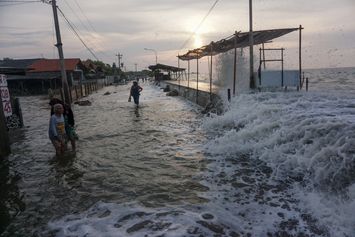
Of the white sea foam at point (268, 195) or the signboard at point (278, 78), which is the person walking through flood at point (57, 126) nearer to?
the white sea foam at point (268, 195)

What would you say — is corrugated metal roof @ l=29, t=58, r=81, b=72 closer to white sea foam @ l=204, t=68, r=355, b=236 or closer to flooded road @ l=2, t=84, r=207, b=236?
flooded road @ l=2, t=84, r=207, b=236

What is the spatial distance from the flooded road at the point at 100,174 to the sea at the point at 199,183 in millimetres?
24

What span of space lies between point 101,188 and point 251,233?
127 inches

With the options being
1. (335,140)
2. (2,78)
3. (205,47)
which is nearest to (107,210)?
(335,140)

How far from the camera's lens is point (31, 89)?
39188 millimetres

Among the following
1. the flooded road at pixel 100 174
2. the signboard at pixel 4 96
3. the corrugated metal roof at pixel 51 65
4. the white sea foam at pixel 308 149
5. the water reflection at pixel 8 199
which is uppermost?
the corrugated metal roof at pixel 51 65

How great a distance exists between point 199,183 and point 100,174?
2.32m

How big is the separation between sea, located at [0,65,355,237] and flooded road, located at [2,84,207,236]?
2cm

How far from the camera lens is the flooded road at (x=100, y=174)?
19.1 feet

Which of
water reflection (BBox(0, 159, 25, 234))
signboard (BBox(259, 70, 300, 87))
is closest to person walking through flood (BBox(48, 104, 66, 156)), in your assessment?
water reflection (BBox(0, 159, 25, 234))

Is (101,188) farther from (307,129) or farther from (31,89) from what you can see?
(31,89)

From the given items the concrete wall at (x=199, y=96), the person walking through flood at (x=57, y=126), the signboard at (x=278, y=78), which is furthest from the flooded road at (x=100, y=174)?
the signboard at (x=278, y=78)

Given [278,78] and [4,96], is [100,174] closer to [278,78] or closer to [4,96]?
[4,96]

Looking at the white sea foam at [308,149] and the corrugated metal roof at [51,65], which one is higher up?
the corrugated metal roof at [51,65]
